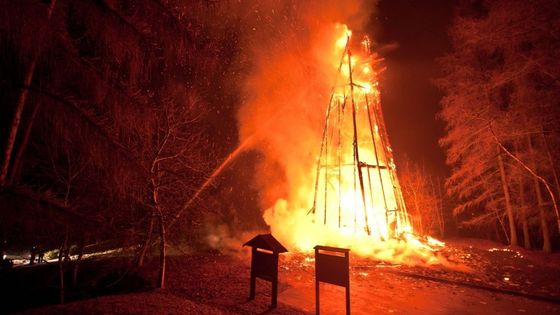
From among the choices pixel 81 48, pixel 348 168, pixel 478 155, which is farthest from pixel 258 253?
pixel 478 155

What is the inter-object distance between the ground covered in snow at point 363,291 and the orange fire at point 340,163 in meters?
2.52

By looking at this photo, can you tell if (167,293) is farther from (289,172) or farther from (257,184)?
(257,184)

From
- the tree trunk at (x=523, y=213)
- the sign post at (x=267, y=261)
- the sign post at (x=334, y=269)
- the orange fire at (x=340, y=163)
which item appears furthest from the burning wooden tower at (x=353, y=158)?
the sign post at (x=334, y=269)

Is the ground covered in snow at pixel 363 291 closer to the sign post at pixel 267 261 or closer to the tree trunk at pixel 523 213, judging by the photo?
the sign post at pixel 267 261

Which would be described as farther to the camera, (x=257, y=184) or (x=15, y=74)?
(x=257, y=184)

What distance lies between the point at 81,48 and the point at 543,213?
18.5 m

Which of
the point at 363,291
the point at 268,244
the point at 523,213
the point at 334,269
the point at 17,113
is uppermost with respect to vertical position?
the point at 17,113

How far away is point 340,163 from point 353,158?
66 cm

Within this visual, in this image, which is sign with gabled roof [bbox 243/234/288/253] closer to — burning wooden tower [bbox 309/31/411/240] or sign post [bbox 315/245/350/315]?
sign post [bbox 315/245/350/315]

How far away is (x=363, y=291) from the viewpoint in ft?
26.4

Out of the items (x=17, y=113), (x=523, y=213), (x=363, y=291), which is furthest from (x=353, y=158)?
(x=17, y=113)

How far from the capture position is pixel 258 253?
7.35 metres

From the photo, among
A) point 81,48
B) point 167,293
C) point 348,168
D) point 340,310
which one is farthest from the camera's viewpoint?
point 348,168

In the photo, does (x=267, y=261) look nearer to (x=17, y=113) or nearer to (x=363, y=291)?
(x=363, y=291)
